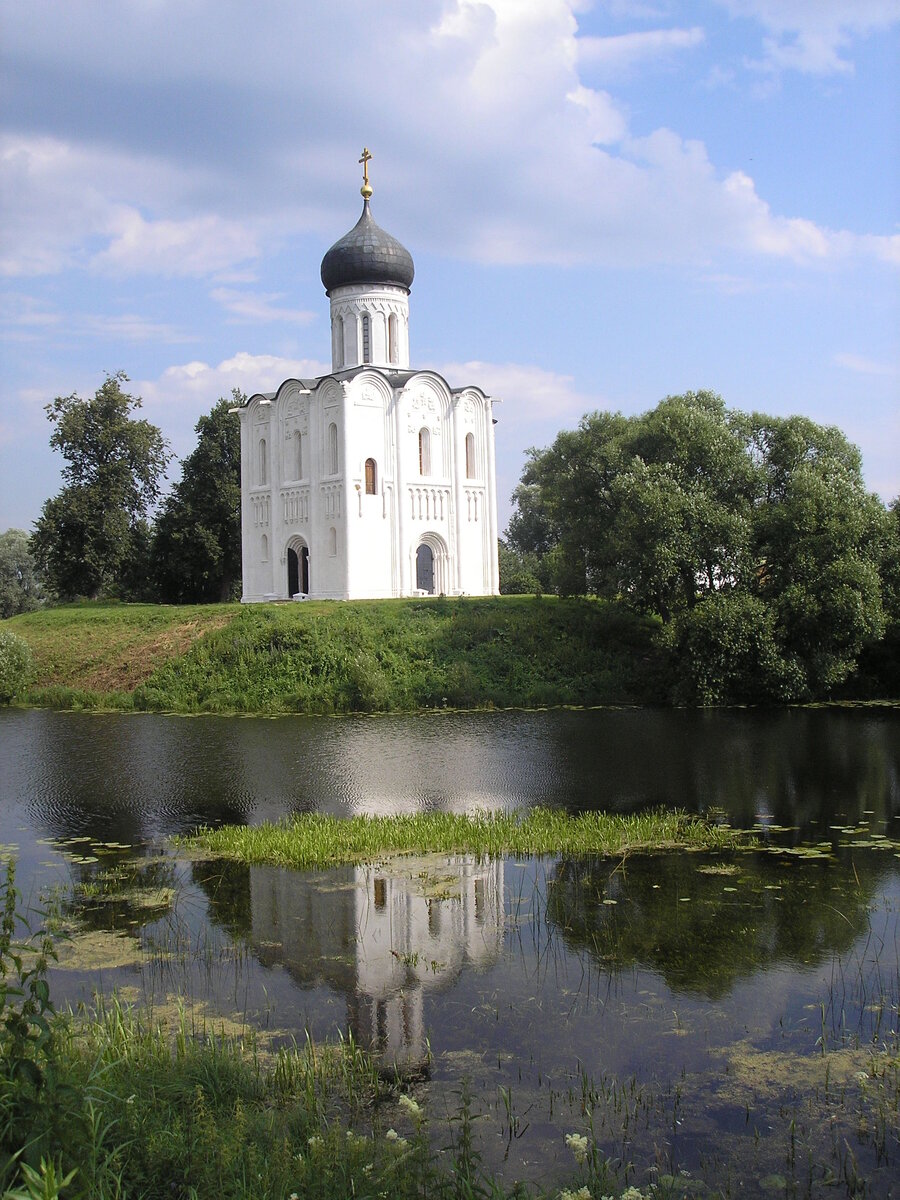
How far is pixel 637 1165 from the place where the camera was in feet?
18.1

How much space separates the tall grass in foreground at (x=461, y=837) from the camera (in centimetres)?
1202

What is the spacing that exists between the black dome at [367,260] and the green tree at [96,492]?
11119mm

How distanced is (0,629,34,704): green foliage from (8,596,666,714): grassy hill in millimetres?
429

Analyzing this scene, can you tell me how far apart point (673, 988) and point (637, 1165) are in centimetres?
236

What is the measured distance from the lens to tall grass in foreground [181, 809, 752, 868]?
1202 cm

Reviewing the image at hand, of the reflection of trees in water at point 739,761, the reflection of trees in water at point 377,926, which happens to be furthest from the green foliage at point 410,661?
the reflection of trees in water at point 377,926

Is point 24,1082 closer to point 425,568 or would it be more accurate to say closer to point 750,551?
point 750,551

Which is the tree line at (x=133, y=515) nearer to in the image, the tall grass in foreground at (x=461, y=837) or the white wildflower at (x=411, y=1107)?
the tall grass in foreground at (x=461, y=837)

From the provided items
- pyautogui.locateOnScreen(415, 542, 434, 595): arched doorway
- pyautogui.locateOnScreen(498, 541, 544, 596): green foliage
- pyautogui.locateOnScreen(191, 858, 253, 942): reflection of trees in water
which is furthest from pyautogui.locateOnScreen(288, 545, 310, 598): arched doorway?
pyautogui.locateOnScreen(191, 858, 253, 942): reflection of trees in water

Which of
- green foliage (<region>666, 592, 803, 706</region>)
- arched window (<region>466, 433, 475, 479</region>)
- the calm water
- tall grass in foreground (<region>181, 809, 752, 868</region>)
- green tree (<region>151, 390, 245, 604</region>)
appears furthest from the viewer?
green tree (<region>151, 390, 245, 604</region>)

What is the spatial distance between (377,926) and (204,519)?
3856cm

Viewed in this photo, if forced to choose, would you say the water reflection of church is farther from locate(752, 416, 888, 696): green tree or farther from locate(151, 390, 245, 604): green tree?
locate(151, 390, 245, 604): green tree

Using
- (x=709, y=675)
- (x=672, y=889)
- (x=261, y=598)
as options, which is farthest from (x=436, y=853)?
(x=261, y=598)

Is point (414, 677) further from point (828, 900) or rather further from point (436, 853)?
point (828, 900)
